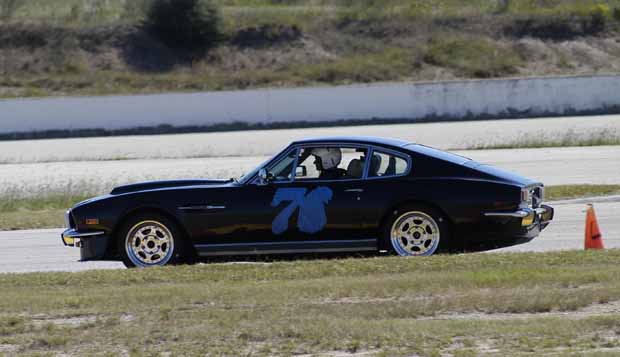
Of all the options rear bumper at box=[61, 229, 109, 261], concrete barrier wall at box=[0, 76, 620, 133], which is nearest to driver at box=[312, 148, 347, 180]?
rear bumper at box=[61, 229, 109, 261]

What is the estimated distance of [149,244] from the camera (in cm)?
1109

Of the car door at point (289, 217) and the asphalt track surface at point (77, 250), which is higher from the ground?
the car door at point (289, 217)

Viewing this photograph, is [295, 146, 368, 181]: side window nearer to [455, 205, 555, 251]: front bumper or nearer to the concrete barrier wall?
[455, 205, 555, 251]: front bumper

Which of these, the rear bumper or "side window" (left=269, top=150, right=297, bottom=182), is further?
the rear bumper

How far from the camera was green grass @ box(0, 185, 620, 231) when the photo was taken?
17.4 metres

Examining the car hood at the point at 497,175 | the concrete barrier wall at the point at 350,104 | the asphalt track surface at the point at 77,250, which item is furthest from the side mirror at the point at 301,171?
the concrete barrier wall at the point at 350,104

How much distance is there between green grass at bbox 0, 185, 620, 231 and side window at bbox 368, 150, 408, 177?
23.5 feet

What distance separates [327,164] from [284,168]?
454 millimetres

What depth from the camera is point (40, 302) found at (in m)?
8.53

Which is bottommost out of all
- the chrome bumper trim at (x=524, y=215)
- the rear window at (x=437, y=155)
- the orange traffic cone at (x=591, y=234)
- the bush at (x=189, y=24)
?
the orange traffic cone at (x=591, y=234)

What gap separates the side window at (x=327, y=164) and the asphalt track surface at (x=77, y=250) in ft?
6.71

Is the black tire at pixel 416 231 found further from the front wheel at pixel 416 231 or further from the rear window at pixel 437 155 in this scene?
the rear window at pixel 437 155

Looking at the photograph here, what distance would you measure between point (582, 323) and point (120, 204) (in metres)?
5.52

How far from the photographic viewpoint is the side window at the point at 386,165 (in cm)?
1097
